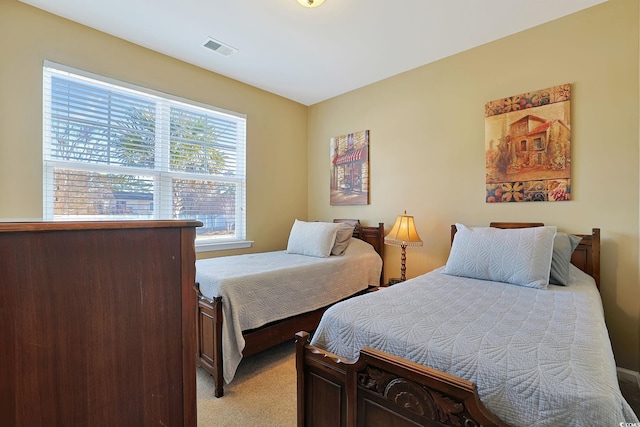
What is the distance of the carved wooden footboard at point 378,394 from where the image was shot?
930mm

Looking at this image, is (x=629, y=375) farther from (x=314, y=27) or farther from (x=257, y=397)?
(x=314, y=27)

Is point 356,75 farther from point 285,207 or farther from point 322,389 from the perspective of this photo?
point 322,389

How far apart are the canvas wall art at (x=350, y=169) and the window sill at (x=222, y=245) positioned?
1.26 m

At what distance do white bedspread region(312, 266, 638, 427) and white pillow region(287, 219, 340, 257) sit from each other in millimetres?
1247

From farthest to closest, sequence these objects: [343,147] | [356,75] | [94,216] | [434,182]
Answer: [343,147]
[356,75]
[434,182]
[94,216]

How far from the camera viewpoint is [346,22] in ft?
7.61

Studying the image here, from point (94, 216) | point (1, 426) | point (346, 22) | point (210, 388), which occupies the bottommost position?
point (210, 388)

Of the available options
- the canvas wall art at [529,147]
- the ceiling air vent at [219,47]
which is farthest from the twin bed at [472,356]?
the ceiling air vent at [219,47]

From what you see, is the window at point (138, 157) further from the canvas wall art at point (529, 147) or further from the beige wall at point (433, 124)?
the canvas wall art at point (529, 147)

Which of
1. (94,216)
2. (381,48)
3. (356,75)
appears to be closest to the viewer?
(94,216)

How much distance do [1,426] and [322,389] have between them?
42.2 inches

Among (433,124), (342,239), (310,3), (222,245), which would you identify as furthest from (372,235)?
(310,3)

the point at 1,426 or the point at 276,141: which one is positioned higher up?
the point at 276,141

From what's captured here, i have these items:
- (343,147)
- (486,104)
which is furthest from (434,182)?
(343,147)
